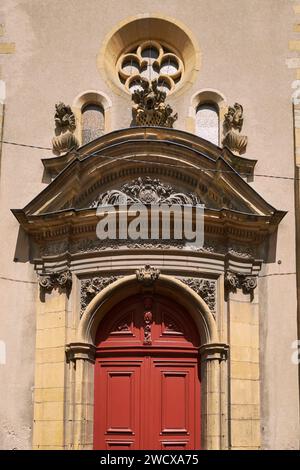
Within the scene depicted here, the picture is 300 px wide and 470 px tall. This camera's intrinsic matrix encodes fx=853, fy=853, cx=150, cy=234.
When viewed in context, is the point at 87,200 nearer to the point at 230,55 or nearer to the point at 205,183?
the point at 205,183

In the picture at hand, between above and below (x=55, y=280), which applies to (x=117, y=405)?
below

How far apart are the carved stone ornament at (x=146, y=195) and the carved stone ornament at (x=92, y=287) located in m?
1.04

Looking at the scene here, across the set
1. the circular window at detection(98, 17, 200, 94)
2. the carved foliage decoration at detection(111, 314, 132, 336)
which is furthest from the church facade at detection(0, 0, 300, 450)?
the circular window at detection(98, 17, 200, 94)

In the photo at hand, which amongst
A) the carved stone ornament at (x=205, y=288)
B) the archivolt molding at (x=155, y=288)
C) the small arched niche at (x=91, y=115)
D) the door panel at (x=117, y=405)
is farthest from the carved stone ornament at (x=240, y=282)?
the small arched niche at (x=91, y=115)

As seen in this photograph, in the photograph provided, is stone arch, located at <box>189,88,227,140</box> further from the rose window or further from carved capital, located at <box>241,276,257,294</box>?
carved capital, located at <box>241,276,257,294</box>

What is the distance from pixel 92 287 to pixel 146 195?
1.47 m

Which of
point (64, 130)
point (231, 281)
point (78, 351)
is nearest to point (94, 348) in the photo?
point (78, 351)

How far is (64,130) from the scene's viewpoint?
40.5ft

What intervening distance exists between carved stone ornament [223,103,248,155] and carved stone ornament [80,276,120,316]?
8.46ft

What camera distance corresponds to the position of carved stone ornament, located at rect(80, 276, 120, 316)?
11570mm

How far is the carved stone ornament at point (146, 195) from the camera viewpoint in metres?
11.8

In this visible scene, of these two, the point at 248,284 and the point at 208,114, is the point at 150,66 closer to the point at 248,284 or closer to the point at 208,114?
the point at 208,114

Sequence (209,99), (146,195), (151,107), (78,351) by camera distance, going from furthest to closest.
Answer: (209,99) → (151,107) → (146,195) → (78,351)
